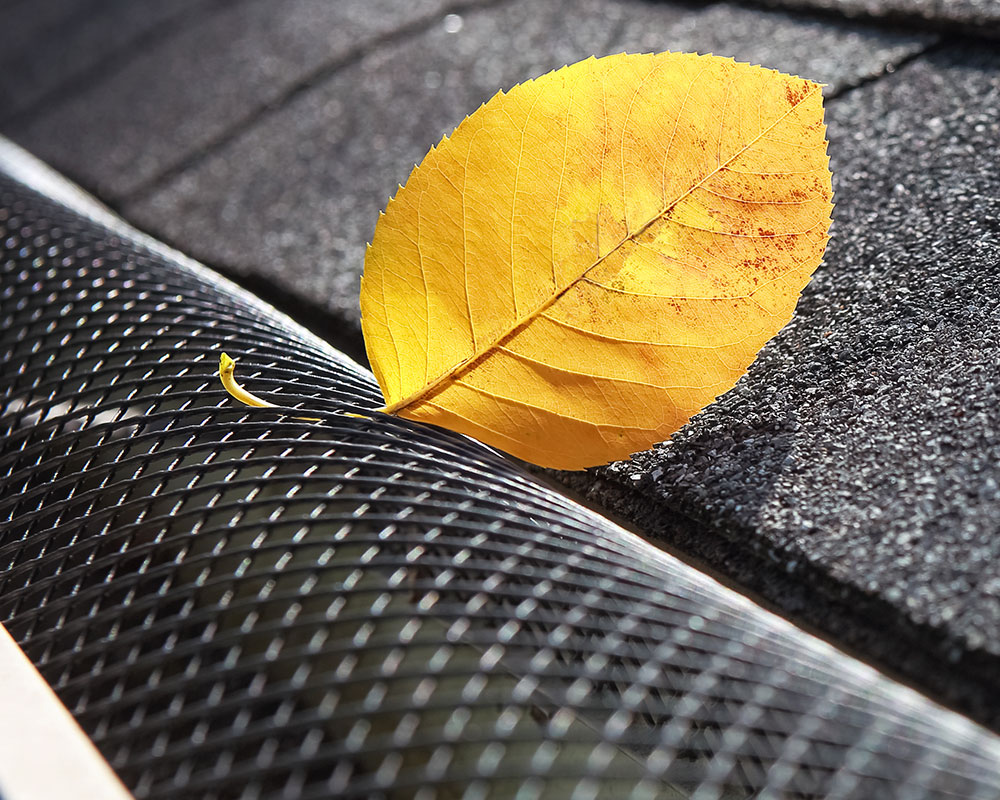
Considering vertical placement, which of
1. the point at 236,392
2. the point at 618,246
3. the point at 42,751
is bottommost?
the point at 42,751

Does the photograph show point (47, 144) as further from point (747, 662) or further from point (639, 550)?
point (747, 662)

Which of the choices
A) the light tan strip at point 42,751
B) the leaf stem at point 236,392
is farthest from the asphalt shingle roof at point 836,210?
the light tan strip at point 42,751

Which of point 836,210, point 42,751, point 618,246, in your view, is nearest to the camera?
point 42,751

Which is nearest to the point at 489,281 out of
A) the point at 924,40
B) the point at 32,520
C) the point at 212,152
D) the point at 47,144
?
the point at 32,520

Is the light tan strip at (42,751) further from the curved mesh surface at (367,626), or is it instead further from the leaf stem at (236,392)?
the leaf stem at (236,392)

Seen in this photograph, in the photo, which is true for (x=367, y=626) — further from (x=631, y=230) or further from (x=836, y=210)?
(x=836, y=210)

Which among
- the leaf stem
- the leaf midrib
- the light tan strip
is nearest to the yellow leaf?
the leaf midrib

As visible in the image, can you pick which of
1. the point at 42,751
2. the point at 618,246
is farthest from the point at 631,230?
the point at 42,751
